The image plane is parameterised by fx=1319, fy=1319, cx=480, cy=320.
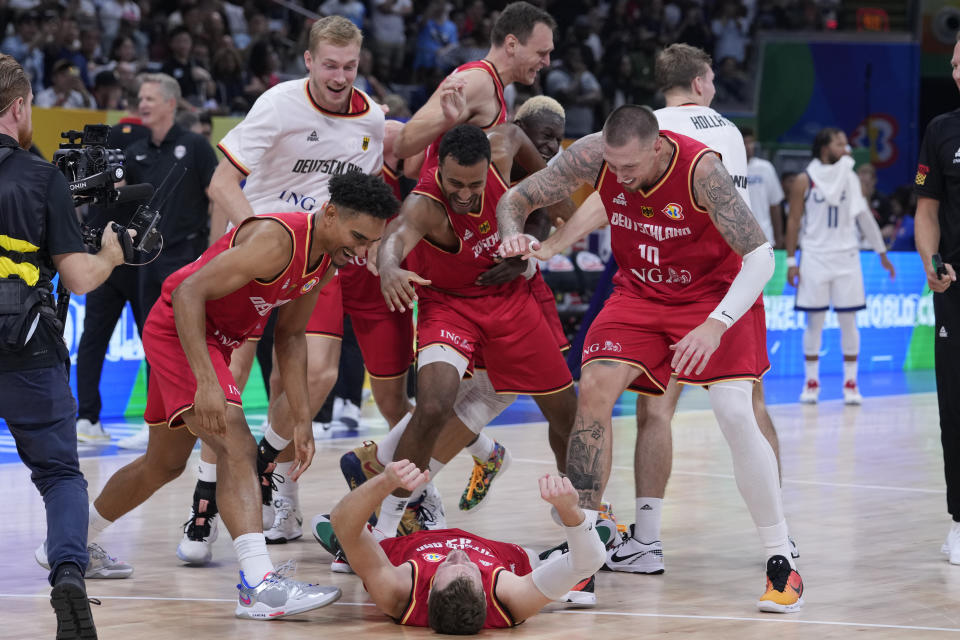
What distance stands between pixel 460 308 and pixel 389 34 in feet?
36.5

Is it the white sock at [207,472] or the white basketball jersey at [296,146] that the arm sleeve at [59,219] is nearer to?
the white sock at [207,472]

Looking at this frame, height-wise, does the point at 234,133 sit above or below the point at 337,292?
above

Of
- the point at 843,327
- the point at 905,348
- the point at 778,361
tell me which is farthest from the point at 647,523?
the point at 905,348

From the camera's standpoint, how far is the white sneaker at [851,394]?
11.3 metres

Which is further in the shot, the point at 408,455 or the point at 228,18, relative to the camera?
the point at 228,18

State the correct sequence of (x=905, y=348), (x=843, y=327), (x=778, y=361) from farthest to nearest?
1. (x=905, y=348)
2. (x=778, y=361)
3. (x=843, y=327)

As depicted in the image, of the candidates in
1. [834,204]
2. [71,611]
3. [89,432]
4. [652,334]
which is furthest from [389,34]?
[71,611]

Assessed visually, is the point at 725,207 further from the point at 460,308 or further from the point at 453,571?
the point at 453,571

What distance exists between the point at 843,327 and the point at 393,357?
6.54m

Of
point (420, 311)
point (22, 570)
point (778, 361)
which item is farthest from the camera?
point (778, 361)

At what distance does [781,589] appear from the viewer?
4.82m

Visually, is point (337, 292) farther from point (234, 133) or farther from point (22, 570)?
point (22, 570)

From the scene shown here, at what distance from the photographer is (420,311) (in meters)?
5.89

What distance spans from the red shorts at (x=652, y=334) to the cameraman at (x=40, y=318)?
1.96 meters
